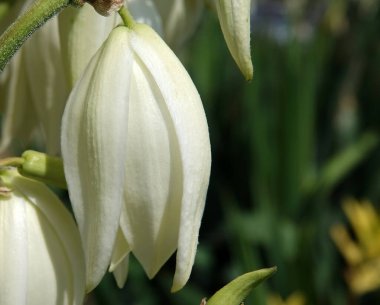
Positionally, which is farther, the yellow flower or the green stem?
the yellow flower

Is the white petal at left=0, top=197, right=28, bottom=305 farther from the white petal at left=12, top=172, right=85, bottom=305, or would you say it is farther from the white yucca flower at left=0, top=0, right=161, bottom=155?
the white yucca flower at left=0, top=0, right=161, bottom=155

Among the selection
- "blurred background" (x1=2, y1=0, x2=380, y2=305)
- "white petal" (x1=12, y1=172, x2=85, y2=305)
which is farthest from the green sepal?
"blurred background" (x1=2, y1=0, x2=380, y2=305)

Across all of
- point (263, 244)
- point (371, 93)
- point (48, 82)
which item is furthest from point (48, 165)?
point (371, 93)

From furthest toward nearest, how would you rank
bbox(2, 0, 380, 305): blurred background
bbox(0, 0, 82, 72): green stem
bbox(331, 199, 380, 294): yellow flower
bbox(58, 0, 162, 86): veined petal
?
bbox(2, 0, 380, 305): blurred background < bbox(331, 199, 380, 294): yellow flower < bbox(58, 0, 162, 86): veined petal < bbox(0, 0, 82, 72): green stem

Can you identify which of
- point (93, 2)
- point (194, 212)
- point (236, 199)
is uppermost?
point (93, 2)

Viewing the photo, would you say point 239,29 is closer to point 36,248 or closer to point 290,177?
point 36,248

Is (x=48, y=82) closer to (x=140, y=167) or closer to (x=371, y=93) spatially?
(x=140, y=167)

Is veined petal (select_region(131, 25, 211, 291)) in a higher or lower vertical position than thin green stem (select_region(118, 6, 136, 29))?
lower

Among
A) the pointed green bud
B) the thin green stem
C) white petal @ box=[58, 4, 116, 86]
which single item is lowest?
the pointed green bud
